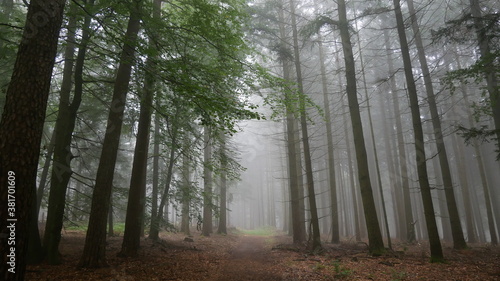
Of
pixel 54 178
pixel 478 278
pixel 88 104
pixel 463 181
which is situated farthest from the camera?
pixel 463 181

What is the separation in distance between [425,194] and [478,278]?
284cm

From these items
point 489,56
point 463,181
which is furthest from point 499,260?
point 463,181

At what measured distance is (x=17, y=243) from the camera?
3691 mm

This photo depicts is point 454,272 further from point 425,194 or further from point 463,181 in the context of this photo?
point 463,181

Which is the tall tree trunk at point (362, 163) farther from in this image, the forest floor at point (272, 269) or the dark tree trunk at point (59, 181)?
the dark tree trunk at point (59, 181)

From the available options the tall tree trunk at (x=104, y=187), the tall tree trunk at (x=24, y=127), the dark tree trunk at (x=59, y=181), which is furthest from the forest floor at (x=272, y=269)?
the tall tree trunk at (x=24, y=127)

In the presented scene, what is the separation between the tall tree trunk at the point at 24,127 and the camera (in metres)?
3.64

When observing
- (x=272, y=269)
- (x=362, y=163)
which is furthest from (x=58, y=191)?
(x=362, y=163)

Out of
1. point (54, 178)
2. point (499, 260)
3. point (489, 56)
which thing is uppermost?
point (489, 56)

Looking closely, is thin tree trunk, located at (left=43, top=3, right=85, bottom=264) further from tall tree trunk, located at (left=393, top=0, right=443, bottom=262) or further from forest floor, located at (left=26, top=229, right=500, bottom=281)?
tall tree trunk, located at (left=393, top=0, right=443, bottom=262)

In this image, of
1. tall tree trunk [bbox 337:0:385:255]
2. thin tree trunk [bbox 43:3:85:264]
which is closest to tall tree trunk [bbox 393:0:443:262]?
tall tree trunk [bbox 337:0:385:255]

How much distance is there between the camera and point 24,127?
12.8ft

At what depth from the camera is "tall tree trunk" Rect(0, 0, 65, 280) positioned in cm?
364

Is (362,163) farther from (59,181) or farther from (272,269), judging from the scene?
(59,181)
